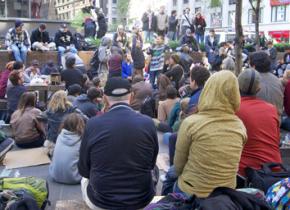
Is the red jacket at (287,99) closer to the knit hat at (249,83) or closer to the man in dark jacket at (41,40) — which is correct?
the knit hat at (249,83)

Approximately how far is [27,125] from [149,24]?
46.2ft

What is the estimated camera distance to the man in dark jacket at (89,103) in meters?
8.64

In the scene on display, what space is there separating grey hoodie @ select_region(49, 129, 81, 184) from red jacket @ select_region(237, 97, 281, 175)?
2924mm

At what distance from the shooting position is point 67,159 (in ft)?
22.1

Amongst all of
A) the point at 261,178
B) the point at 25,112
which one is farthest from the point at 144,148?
the point at 25,112

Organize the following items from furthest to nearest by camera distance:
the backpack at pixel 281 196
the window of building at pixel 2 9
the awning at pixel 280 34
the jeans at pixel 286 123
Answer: the awning at pixel 280 34 → the window of building at pixel 2 9 → the jeans at pixel 286 123 → the backpack at pixel 281 196

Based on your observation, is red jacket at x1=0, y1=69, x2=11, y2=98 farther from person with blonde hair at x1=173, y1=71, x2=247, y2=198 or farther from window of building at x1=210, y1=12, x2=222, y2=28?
window of building at x1=210, y1=12, x2=222, y2=28

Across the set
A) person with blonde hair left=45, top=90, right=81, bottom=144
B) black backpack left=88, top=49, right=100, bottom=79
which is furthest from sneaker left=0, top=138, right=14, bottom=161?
black backpack left=88, top=49, right=100, bottom=79

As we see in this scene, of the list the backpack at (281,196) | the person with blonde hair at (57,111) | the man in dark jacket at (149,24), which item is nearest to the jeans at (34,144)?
the person with blonde hair at (57,111)

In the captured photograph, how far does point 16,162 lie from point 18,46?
28.0 feet

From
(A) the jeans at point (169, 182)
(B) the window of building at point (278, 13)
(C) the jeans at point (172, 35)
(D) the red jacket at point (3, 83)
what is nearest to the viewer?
(A) the jeans at point (169, 182)

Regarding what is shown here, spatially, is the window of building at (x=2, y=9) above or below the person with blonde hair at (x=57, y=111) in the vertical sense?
above

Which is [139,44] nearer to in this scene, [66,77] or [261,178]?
[66,77]

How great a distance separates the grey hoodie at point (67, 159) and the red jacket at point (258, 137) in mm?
2924
